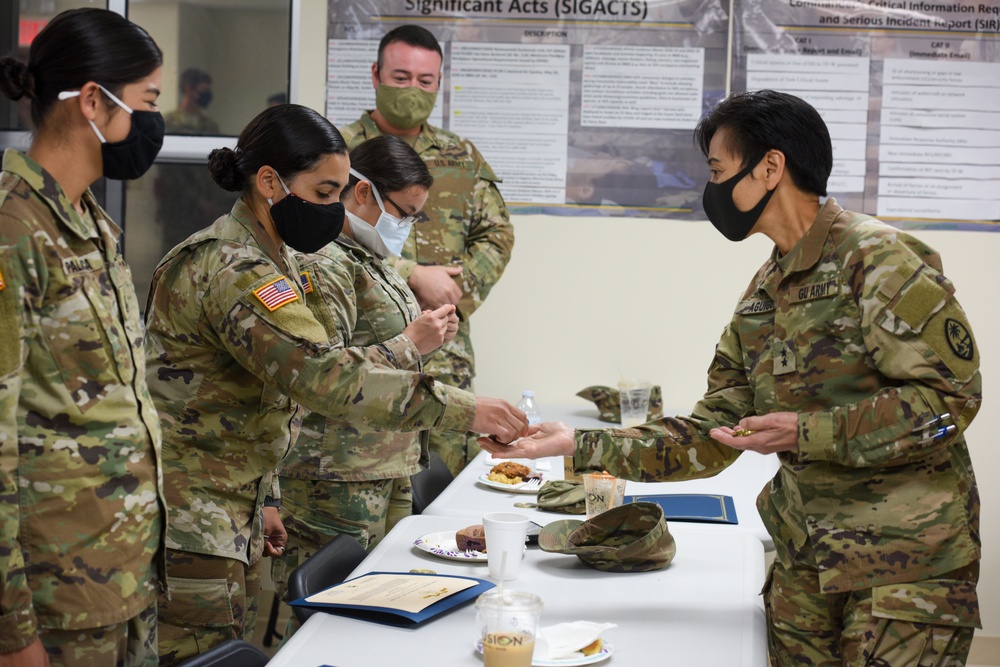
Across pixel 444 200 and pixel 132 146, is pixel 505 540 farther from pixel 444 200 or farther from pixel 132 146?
pixel 444 200

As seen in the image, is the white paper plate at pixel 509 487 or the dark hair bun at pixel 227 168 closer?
the dark hair bun at pixel 227 168

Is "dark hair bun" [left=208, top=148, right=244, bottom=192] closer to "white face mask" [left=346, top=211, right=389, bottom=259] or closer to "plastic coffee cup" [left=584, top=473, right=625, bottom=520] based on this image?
"white face mask" [left=346, top=211, right=389, bottom=259]

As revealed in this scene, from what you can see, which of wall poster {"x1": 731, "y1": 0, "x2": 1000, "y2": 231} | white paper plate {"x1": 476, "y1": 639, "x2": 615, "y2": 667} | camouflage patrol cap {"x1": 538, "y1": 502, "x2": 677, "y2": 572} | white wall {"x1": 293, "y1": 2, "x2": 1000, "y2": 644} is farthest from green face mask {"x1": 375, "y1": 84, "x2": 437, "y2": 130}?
white paper plate {"x1": 476, "y1": 639, "x2": 615, "y2": 667}

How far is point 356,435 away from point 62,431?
3.73 feet

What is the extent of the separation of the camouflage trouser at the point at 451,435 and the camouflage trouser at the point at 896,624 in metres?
1.96

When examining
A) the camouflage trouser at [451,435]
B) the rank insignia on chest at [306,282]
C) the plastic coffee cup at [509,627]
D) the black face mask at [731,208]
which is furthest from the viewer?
the camouflage trouser at [451,435]

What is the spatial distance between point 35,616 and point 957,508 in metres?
1.55

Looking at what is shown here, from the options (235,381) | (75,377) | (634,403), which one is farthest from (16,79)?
(634,403)

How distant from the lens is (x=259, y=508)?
2.12 m

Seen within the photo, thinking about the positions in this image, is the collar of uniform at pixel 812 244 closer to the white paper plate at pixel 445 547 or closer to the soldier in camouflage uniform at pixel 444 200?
the white paper plate at pixel 445 547

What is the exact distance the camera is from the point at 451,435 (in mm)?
3752

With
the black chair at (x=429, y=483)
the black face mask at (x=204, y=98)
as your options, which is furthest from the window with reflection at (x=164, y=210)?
the black chair at (x=429, y=483)

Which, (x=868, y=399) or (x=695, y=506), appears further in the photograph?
(x=695, y=506)

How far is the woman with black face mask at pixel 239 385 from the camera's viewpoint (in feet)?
6.43
